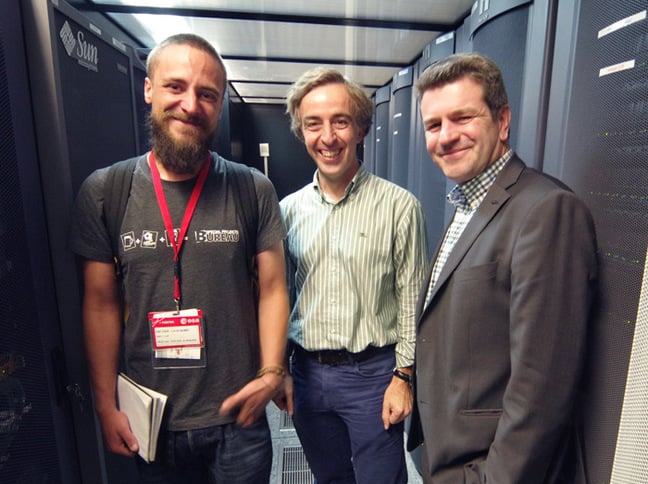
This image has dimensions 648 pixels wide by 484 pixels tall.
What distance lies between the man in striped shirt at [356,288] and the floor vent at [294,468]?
848 millimetres

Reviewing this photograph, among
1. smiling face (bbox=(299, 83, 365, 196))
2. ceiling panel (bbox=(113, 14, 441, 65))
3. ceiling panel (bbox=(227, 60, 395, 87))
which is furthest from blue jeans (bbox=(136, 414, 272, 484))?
ceiling panel (bbox=(227, 60, 395, 87))

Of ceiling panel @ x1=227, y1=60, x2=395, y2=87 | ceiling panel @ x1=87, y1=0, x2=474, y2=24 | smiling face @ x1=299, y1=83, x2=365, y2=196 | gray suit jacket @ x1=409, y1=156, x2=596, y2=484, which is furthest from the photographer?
ceiling panel @ x1=227, y1=60, x2=395, y2=87

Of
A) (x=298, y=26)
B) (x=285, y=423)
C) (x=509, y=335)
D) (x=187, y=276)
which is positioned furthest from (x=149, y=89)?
(x=285, y=423)

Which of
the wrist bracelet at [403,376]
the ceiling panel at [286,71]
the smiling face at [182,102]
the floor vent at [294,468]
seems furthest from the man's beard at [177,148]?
the ceiling panel at [286,71]

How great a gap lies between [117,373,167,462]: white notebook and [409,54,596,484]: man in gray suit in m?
0.64

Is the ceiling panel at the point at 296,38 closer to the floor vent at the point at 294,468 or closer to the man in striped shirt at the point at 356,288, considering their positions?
the man in striped shirt at the point at 356,288

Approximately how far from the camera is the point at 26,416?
0.72 metres

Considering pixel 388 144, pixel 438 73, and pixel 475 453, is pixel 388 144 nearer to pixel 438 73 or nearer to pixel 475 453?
pixel 438 73

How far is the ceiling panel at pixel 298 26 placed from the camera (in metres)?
1.59

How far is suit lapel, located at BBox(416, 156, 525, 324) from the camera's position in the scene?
30.7 inches

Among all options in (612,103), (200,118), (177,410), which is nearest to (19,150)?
(200,118)

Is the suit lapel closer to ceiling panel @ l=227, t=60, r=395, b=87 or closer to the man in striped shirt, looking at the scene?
the man in striped shirt

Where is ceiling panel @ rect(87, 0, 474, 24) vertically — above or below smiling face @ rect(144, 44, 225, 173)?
above

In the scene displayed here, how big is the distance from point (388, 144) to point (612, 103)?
8.10 ft
